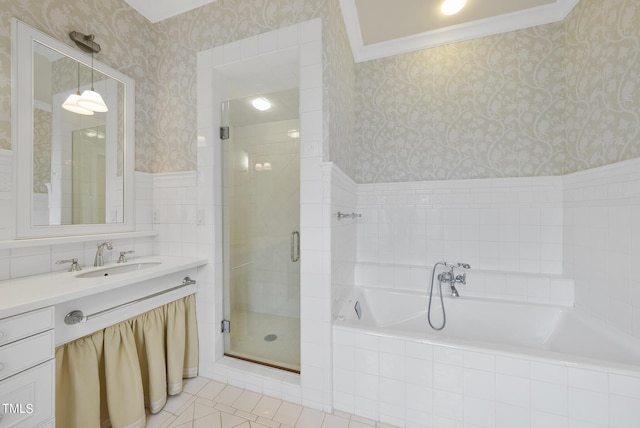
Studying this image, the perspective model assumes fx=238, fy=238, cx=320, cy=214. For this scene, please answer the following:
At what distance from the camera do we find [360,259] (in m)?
2.37

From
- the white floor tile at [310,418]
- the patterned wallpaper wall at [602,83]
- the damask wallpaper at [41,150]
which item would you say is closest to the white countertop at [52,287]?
the damask wallpaper at [41,150]

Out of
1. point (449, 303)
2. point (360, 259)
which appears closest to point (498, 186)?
point (449, 303)

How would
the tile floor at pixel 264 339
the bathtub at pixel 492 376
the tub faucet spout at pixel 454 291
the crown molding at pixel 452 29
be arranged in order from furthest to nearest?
the tub faucet spout at pixel 454 291
the crown molding at pixel 452 29
the tile floor at pixel 264 339
the bathtub at pixel 492 376

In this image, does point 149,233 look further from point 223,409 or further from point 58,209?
point 223,409

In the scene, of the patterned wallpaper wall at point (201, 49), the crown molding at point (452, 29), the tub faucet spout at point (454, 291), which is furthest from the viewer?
the tub faucet spout at point (454, 291)

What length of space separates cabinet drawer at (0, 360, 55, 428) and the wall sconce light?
150 cm

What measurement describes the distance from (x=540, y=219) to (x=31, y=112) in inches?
135

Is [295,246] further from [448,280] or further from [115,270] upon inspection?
[448,280]

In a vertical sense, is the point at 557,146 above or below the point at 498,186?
above

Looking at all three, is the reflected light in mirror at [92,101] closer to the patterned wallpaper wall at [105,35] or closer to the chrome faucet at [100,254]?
the patterned wallpaper wall at [105,35]

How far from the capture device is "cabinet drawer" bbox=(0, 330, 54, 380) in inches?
31.4

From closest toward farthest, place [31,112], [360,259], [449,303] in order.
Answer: [31,112] → [449,303] → [360,259]

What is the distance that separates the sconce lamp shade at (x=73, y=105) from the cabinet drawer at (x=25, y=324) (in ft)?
4.08

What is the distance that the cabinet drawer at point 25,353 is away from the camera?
0.80m
